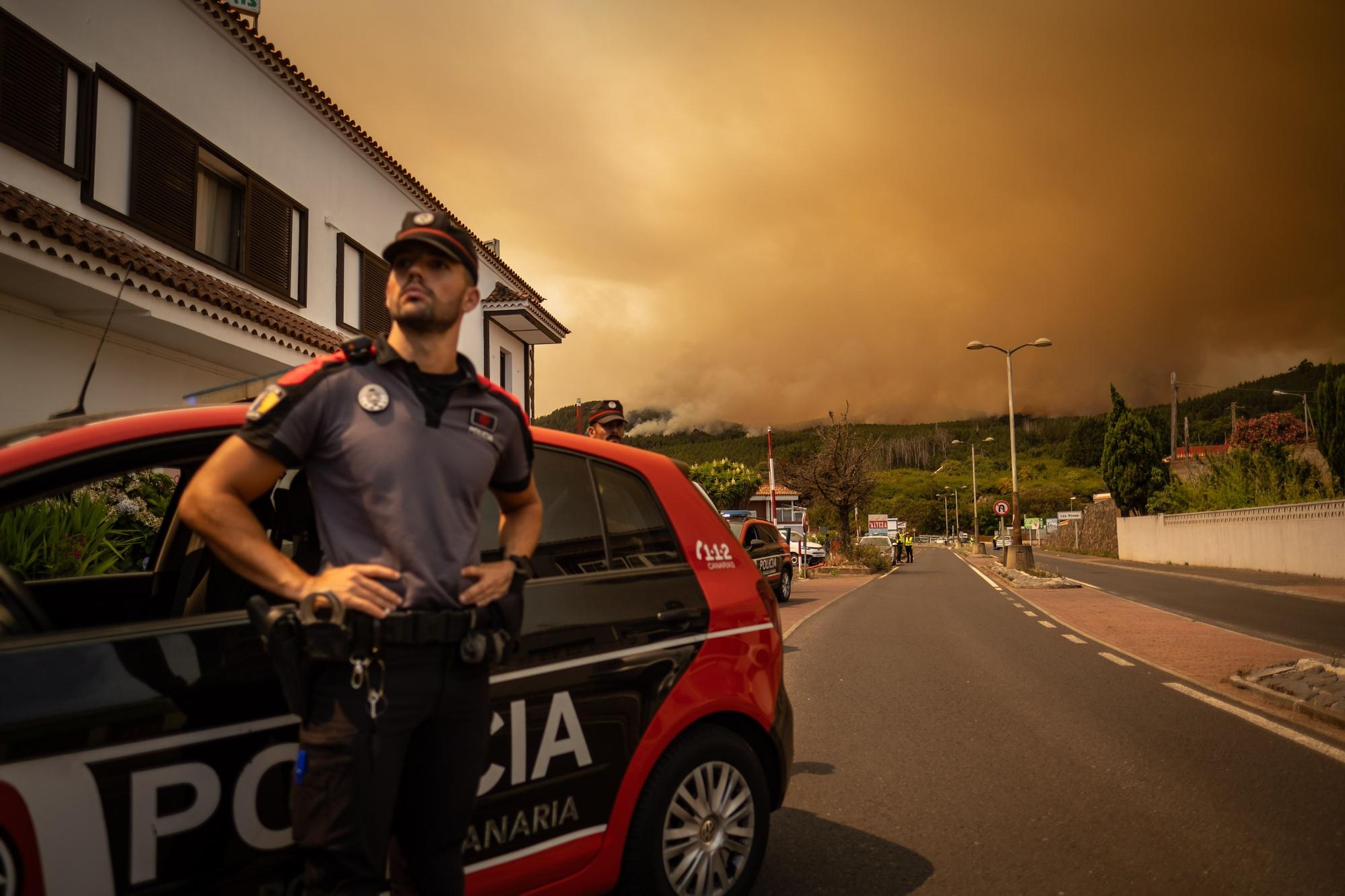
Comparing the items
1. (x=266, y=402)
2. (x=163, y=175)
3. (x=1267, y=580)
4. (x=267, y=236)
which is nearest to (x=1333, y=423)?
(x=1267, y=580)

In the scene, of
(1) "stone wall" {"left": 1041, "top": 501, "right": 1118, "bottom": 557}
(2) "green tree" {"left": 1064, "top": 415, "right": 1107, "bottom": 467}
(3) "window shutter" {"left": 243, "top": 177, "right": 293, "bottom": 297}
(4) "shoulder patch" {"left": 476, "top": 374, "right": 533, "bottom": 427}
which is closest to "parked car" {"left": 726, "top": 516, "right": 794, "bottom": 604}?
(3) "window shutter" {"left": 243, "top": 177, "right": 293, "bottom": 297}

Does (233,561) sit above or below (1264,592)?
above

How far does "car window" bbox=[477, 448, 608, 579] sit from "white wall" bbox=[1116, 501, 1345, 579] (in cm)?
2707

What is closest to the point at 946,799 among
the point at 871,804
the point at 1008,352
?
the point at 871,804

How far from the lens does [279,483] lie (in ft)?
9.35

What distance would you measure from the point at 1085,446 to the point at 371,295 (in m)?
153

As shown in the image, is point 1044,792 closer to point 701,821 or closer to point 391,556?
point 701,821

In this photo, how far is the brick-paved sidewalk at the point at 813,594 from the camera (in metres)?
15.8

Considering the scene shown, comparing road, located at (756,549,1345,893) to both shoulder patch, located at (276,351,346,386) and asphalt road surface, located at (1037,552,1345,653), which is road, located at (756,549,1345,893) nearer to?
asphalt road surface, located at (1037,552,1345,653)

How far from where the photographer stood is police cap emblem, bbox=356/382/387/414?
6.36 ft

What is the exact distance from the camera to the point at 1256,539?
2970 centimetres

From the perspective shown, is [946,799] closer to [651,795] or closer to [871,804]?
[871,804]

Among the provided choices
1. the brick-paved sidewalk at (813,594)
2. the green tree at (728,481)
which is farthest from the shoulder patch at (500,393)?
the green tree at (728,481)

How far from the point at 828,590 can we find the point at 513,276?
A: 11.5m
